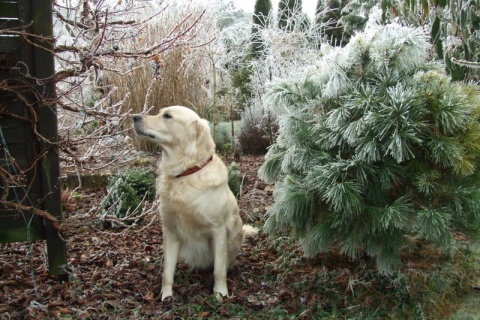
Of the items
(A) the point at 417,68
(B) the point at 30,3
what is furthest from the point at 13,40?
(A) the point at 417,68

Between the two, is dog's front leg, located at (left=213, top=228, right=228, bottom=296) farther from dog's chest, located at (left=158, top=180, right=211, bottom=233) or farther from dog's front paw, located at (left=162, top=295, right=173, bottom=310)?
dog's front paw, located at (left=162, top=295, right=173, bottom=310)

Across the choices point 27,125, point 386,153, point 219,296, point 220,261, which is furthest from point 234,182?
point 27,125

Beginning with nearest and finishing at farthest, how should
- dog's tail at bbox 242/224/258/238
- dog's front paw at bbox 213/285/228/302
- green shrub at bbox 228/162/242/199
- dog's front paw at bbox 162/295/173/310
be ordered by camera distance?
dog's front paw at bbox 162/295/173/310
dog's front paw at bbox 213/285/228/302
dog's tail at bbox 242/224/258/238
green shrub at bbox 228/162/242/199

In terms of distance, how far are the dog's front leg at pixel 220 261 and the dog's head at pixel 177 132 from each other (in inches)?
21.8

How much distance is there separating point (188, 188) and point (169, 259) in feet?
1.79

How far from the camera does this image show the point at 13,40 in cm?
271

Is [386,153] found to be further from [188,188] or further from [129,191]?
[129,191]

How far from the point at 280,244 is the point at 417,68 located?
184cm

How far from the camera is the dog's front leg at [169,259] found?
3.22 meters

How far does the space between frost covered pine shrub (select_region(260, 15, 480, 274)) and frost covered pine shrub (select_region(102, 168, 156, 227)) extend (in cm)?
198

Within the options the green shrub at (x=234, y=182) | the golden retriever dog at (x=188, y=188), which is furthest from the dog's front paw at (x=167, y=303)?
the green shrub at (x=234, y=182)

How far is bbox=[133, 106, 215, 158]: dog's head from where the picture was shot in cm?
316

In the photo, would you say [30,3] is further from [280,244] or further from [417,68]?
Answer: [280,244]

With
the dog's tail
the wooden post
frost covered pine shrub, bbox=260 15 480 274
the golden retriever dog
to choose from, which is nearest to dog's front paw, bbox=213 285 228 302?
the golden retriever dog
